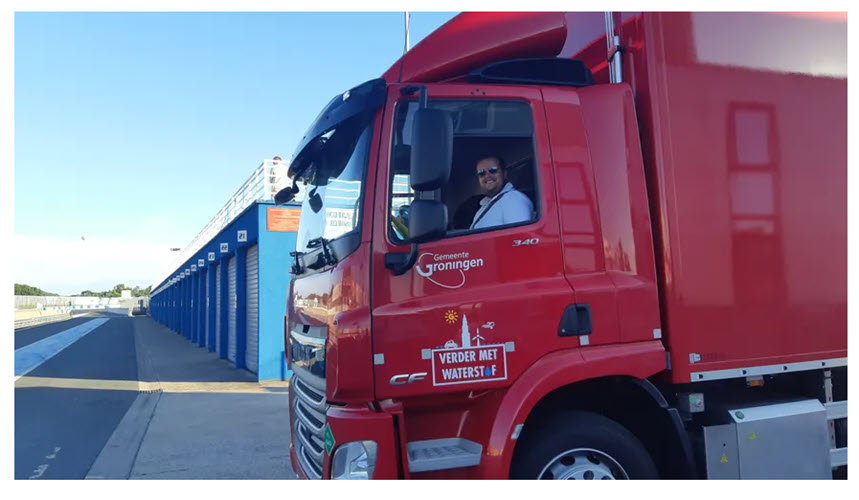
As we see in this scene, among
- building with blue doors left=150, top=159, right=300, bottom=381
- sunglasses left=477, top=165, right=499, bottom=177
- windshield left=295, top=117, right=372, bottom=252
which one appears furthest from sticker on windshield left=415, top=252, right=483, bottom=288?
building with blue doors left=150, top=159, right=300, bottom=381

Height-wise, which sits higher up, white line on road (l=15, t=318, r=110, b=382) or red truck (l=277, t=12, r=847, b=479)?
red truck (l=277, t=12, r=847, b=479)

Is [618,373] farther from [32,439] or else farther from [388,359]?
[32,439]

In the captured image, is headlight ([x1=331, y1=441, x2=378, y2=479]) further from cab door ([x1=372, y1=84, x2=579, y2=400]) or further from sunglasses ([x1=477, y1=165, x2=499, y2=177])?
sunglasses ([x1=477, y1=165, x2=499, y2=177])

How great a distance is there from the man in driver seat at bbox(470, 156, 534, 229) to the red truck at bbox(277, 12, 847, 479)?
0.11ft

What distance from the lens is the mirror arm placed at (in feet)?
9.56

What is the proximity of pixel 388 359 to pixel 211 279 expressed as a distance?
18103 millimetres

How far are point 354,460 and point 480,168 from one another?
1785mm

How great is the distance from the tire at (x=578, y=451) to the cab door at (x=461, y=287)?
0.37m

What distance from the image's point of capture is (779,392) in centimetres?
362

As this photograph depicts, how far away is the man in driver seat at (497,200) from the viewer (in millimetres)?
3160

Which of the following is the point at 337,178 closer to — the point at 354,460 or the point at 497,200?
the point at 497,200

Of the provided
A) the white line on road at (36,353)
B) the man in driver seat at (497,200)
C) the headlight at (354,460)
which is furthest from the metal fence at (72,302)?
the man in driver seat at (497,200)

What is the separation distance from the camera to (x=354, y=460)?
2.82 meters

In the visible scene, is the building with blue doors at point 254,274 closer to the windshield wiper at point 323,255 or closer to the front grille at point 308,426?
the front grille at point 308,426
